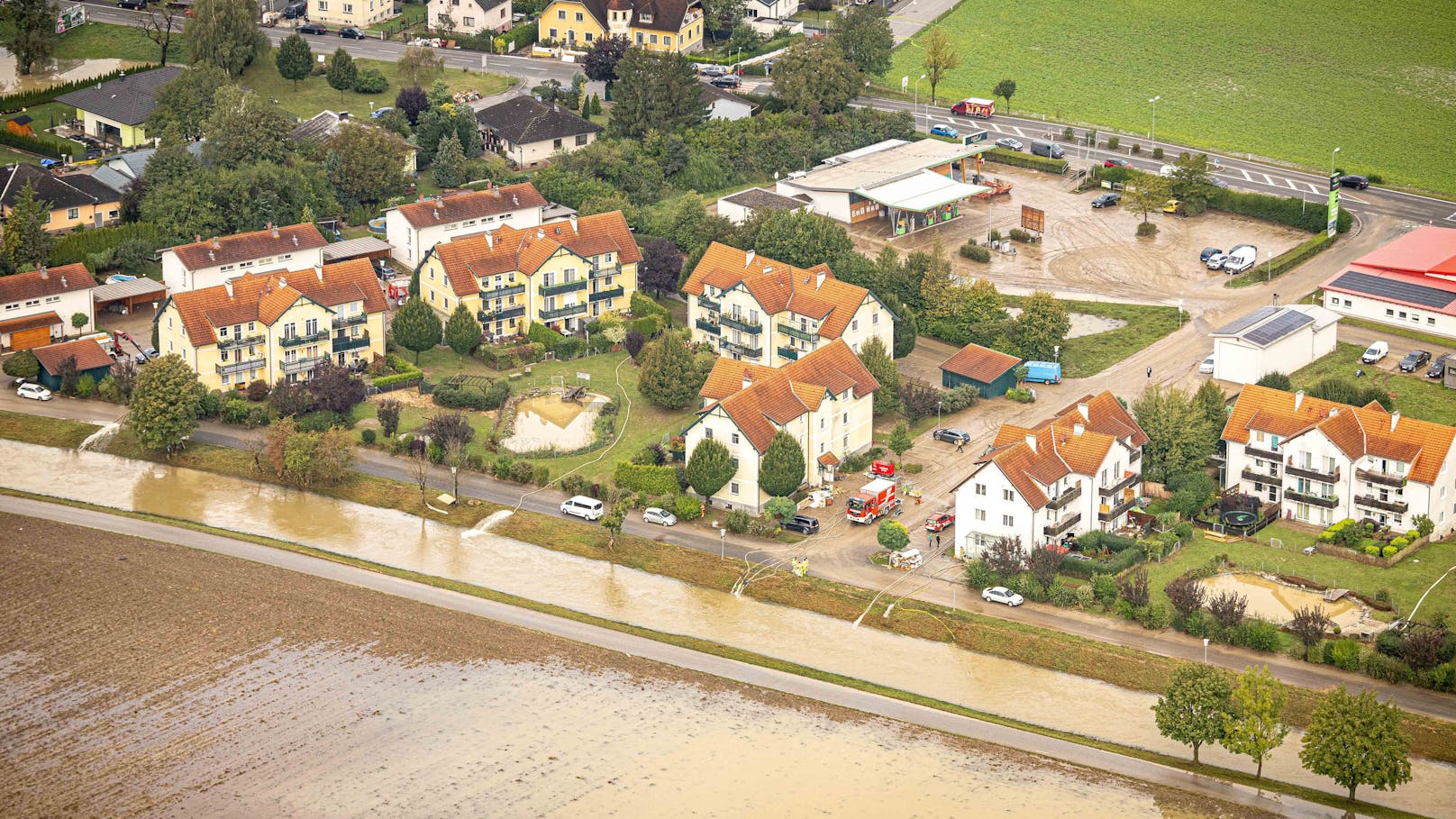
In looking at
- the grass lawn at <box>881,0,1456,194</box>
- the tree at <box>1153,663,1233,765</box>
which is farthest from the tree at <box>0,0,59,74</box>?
the tree at <box>1153,663,1233,765</box>

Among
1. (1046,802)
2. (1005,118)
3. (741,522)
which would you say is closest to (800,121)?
(1005,118)

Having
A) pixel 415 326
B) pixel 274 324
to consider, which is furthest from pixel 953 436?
pixel 274 324

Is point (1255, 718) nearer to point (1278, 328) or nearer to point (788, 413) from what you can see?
point (788, 413)

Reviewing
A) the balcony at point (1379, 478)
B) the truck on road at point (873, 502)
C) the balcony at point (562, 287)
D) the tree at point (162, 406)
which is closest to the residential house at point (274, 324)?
the tree at point (162, 406)

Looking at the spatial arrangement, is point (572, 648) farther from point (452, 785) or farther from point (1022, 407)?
point (1022, 407)

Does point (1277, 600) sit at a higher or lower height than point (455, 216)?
lower
